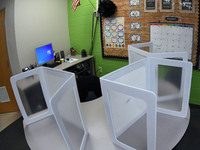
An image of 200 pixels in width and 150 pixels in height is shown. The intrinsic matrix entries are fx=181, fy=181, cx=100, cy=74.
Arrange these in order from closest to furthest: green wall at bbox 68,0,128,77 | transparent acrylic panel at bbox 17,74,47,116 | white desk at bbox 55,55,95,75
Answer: transparent acrylic panel at bbox 17,74,47,116 → white desk at bbox 55,55,95,75 → green wall at bbox 68,0,128,77

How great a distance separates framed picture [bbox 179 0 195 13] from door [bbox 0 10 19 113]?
9.65ft

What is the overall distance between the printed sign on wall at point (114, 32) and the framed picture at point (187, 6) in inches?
41.9

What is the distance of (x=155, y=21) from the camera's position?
120 inches

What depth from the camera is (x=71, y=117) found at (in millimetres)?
1249

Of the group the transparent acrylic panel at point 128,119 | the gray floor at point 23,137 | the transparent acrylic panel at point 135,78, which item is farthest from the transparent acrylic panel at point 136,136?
the gray floor at point 23,137

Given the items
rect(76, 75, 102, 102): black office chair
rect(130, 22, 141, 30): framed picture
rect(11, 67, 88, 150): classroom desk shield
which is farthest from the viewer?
rect(130, 22, 141, 30): framed picture

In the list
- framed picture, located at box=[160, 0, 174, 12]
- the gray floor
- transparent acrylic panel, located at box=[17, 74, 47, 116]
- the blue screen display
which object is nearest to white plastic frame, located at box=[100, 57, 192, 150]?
transparent acrylic panel, located at box=[17, 74, 47, 116]

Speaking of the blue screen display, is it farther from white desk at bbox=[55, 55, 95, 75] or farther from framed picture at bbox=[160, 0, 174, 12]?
framed picture at bbox=[160, 0, 174, 12]

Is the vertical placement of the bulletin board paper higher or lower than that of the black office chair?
higher

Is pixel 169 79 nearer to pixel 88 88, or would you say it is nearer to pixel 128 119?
pixel 128 119

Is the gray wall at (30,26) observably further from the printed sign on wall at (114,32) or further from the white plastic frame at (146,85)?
the white plastic frame at (146,85)

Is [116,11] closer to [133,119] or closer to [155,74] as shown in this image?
[155,74]

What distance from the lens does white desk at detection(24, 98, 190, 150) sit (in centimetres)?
134

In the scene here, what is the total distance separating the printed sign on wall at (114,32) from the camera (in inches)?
138
